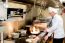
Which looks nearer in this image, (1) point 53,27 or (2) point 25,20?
(2) point 25,20

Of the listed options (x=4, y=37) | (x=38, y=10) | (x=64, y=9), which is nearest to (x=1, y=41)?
(x=4, y=37)

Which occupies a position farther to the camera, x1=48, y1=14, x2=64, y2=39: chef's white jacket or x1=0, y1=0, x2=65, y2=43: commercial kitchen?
x1=48, y1=14, x2=64, y2=39: chef's white jacket

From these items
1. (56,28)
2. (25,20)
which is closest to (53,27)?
(56,28)

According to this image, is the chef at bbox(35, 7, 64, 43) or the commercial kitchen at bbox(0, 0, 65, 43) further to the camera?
the chef at bbox(35, 7, 64, 43)

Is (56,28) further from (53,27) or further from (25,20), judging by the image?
(25,20)

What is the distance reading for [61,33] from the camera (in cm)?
258

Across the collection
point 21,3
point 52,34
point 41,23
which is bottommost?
point 52,34

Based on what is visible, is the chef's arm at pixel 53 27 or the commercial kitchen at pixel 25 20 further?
the chef's arm at pixel 53 27

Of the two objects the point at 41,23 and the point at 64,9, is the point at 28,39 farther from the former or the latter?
the point at 64,9

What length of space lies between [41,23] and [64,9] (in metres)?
0.99

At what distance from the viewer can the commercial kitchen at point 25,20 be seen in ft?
6.13

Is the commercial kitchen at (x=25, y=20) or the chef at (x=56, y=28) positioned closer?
the commercial kitchen at (x=25, y=20)

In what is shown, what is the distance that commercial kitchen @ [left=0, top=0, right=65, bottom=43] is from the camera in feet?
6.13

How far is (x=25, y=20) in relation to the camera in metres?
2.32
